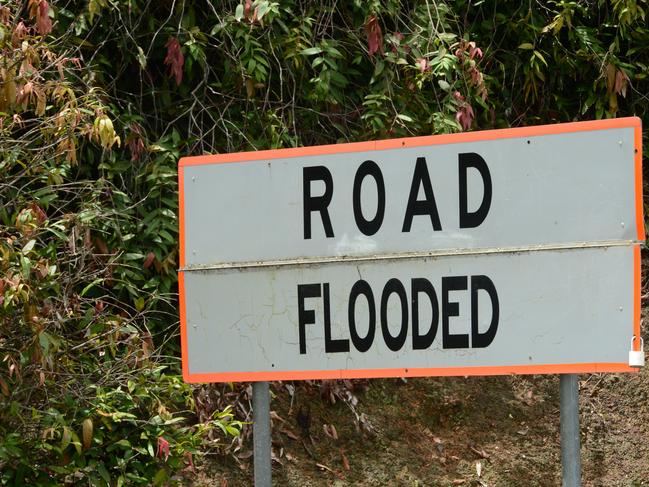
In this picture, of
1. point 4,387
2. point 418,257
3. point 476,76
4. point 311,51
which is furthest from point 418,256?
point 476,76

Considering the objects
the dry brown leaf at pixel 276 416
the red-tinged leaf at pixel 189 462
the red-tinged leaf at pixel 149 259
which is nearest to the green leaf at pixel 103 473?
the red-tinged leaf at pixel 189 462

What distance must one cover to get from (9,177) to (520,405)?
3.46 meters

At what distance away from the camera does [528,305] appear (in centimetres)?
300

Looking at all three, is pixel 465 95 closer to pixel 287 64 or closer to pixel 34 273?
pixel 287 64

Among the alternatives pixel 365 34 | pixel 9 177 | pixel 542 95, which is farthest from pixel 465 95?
pixel 9 177

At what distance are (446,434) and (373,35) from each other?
244 cm

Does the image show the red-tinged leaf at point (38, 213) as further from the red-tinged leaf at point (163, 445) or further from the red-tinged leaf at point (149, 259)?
the red-tinged leaf at point (163, 445)

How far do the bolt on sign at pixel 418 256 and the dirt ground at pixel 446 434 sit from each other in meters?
2.88

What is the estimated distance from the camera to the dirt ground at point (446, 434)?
6070mm

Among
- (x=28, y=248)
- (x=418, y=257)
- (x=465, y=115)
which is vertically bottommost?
(x=418, y=257)

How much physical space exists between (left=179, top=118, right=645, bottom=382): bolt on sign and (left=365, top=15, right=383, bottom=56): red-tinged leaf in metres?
3.03

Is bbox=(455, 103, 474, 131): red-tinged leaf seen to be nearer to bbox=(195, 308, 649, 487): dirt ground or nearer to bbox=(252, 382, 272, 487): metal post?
bbox=(195, 308, 649, 487): dirt ground

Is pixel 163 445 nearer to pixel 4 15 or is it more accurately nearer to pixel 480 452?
pixel 4 15

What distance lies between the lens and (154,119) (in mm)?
6551
